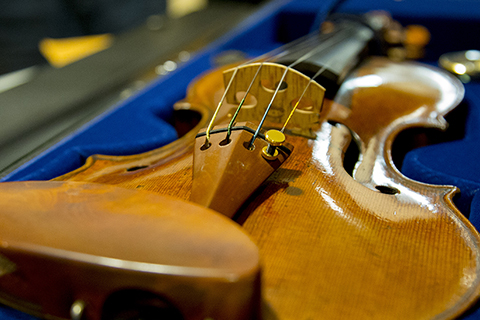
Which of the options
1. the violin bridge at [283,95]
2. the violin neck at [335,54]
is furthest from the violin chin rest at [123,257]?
the violin neck at [335,54]

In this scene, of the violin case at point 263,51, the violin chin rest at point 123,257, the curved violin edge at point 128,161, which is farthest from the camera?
the violin case at point 263,51

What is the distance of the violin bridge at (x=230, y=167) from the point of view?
425 mm

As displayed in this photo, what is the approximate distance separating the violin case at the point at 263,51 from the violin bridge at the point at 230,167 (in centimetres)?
28

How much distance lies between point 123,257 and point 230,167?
0.20 m

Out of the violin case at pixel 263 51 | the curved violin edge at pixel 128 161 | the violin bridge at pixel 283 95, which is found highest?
the violin bridge at pixel 283 95

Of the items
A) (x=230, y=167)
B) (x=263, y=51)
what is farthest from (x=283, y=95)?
(x=263, y=51)

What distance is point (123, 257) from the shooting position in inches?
11.6

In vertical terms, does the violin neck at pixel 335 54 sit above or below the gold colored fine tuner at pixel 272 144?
below

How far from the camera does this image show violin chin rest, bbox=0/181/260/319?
28 cm

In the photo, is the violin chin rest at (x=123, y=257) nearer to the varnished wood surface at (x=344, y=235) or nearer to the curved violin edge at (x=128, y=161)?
the varnished wood surface at (x=344, y=235)

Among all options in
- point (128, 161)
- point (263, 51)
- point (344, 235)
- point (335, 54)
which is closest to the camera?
point (344, 235)

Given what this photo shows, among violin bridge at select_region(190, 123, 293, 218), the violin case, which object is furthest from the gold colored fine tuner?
the violin case

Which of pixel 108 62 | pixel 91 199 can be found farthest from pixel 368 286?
pixel 108 62

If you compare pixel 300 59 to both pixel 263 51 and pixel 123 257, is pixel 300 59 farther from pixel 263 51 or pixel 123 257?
pixel 263 51
